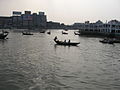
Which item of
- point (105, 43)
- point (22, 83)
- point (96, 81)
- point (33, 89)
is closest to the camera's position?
point (33, 89)

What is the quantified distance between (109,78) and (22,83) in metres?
7.77

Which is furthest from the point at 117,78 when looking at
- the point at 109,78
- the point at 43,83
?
the point at 43,83

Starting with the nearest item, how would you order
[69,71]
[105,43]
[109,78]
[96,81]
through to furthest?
[96,81]
[109,78]
[69,71]
[105,43]

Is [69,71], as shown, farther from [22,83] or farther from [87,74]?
[22,83]

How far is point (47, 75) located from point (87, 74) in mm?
3844

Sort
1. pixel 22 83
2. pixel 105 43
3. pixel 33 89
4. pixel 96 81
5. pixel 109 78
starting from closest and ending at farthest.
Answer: pixel 33 89
pixel 22 83
pixel 96 81
pixel 109 78
pixel 105 43

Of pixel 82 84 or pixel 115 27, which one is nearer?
pixel 82 84

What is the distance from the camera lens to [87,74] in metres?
20.1

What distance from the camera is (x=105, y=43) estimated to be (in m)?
60.1

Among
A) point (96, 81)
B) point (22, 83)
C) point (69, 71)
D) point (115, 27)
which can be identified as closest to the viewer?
point (22, 83)

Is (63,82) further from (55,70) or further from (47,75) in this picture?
(55,70)

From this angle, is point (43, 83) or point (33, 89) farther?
point (43, 83)

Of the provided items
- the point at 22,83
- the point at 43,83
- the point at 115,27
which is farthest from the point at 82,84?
the point at 115,27

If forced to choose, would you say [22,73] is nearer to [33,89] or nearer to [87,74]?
[33,89]
